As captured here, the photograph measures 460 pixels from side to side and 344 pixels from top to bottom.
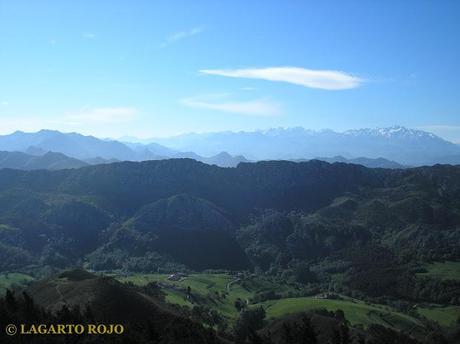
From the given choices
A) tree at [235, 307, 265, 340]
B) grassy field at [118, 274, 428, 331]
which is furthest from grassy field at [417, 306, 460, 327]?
tree at [235, 307, 265, 340]

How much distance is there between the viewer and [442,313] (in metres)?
188

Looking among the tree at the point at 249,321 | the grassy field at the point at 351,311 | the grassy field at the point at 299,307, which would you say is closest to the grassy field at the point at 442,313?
the grassy field at the point at 351,311

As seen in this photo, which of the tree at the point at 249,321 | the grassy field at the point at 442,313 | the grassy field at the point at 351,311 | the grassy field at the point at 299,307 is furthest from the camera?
the grassy field at the point at 442,313

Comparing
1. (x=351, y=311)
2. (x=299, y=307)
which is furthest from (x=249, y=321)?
(x=351, y=311)

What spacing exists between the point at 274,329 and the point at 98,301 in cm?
4573

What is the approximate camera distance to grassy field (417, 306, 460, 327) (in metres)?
176

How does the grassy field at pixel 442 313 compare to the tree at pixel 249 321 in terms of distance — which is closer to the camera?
the tree at pixel 249 321

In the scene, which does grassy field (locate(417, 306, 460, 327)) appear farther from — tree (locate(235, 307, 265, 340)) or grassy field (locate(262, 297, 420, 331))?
tree (locate(235, 307, 265, 340))

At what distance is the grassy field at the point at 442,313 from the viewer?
176m

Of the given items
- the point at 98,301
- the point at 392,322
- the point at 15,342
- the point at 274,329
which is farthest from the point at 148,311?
the point at 392,322

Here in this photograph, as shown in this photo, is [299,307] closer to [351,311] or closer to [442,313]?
[351,311]

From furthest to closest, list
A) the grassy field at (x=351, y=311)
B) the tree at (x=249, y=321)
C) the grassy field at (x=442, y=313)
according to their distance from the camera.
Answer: the grassy field at (x=442, y=313)
the grassy field at (x=351, y=311)
the tree at (x=249, y=321)

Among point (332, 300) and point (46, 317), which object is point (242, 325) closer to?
point (332, 300)

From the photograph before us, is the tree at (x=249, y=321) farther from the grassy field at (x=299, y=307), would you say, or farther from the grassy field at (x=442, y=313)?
the grassy field at (x=442, y=313)
